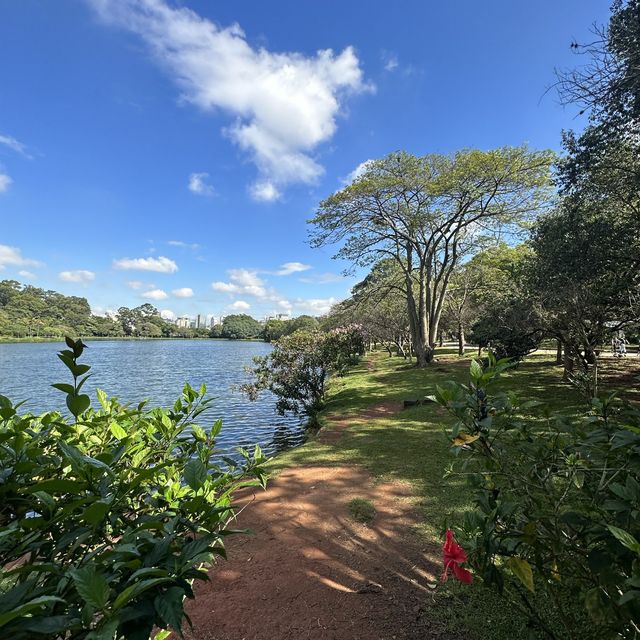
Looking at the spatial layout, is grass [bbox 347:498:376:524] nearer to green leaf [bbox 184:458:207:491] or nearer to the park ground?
the park ground

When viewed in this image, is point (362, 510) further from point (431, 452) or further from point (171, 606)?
point (171, 606)

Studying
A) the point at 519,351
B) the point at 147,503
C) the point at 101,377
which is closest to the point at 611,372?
the point at 519,351

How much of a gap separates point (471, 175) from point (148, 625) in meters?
16.9

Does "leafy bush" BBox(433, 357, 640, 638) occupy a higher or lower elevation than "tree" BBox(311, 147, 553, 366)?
lower

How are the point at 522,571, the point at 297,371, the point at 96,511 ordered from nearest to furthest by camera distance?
the point at 96,511 → the point at 522,571 → the point at 297,371

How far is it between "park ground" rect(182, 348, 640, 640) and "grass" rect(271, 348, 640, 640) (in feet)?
0.05

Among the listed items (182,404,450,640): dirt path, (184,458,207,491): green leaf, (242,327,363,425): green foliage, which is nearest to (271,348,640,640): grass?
(182,404,450,640): dirt path

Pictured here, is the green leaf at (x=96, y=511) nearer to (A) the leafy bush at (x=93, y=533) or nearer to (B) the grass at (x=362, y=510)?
(A) the leafy bush at (x=93, y=533)

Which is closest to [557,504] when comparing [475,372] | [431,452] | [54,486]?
[475,372]

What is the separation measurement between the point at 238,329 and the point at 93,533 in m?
119

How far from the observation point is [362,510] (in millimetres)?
4223

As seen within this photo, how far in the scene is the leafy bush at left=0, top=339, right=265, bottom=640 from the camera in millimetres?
653

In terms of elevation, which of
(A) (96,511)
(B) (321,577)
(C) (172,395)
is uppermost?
(A) (96,511)

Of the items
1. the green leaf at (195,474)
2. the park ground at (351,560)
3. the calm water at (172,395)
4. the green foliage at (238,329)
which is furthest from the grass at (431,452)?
the green foliage at (238,329)
